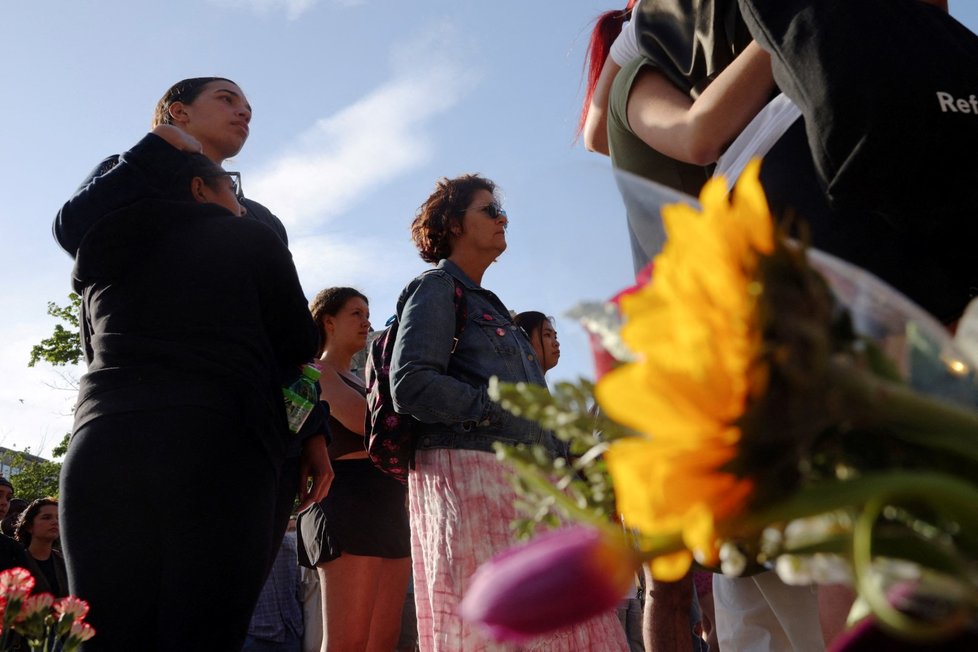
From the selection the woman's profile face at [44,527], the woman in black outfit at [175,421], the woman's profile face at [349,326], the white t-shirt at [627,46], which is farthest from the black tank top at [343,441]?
the woman's profile face at [44,527]

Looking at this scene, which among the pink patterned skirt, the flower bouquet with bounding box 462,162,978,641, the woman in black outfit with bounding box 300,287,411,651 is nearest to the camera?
the flower bouquet with bounding box 462,162,978,641

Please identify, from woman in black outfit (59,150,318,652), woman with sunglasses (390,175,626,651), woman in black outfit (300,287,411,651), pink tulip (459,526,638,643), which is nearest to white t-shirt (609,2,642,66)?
woman in black outfit (59,150,318,652)

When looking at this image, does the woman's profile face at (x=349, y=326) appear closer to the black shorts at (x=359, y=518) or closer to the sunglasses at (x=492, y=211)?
the black shorts at (x=359, y=518)

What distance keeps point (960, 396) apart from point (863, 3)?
798 mm

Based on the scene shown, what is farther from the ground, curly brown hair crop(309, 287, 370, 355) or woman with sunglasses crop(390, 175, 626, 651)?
curly brown hair crop(309, 287, 370, 355)

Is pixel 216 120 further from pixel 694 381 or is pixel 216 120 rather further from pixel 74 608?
pixel 694 381

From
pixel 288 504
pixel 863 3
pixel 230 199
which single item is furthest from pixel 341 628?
pixel 863 3

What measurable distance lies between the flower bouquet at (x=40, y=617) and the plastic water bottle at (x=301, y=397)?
0.75 meters

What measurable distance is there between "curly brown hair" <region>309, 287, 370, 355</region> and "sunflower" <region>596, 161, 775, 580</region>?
4287mm

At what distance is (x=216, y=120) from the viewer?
10.7 feet

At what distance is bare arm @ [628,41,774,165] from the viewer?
55.7 inches

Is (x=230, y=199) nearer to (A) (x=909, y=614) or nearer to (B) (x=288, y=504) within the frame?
(B) (x=288, y=504)

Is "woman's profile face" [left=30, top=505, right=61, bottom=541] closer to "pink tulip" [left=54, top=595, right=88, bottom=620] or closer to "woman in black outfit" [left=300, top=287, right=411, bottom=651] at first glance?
"woman in black outfit" [left=300, top=287, right=411, bottom=651]

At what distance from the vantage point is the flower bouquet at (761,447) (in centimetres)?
40
